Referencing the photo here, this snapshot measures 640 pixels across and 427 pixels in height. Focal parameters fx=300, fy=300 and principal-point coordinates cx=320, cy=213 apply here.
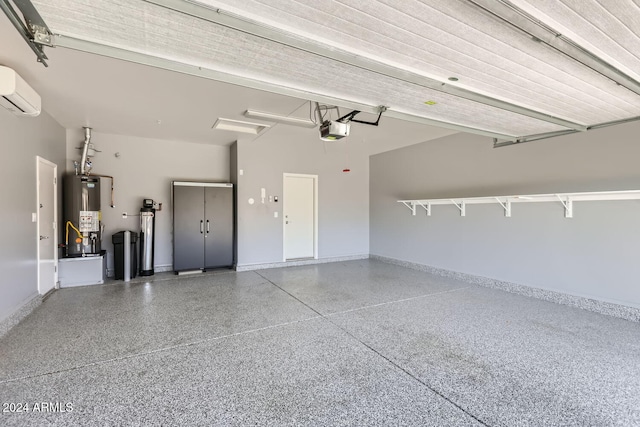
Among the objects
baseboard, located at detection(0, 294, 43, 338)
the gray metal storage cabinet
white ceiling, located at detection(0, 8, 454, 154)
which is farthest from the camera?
the gray metal storage cabinet

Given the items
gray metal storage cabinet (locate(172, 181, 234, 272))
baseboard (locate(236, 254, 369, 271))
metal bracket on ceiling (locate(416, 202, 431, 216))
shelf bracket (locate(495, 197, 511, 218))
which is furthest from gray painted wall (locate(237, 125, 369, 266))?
shelf bracket (locate(495, 197, 511, 218))

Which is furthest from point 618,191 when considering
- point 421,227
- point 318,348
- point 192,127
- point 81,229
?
point 81,229

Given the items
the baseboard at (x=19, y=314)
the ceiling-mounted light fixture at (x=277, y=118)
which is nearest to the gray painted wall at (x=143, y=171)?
the baseboard at (x=19, y=314)

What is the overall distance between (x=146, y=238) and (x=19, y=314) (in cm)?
232

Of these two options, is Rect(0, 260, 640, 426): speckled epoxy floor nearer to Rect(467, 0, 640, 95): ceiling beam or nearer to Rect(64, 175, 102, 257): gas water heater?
Rect(64, 175, 102, 257): gas water heater

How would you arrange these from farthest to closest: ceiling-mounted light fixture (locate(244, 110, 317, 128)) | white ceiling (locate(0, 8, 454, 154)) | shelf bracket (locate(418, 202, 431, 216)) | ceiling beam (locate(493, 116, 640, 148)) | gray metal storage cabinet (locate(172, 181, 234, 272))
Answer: shelf bracket (locate(418, 202, 431, 216)) → gray metal storage cabinet (locate(172, 181, 234, 272)) → ceiling-mounted light fixture (locate(244, 110, 317, 128)) → ceiling beam (locate(493, 116, 640, 148)) → white ceiling (locate(0, 8, 454, 154))

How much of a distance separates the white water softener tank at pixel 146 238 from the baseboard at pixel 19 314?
167 cm

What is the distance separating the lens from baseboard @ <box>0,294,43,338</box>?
3.01 m

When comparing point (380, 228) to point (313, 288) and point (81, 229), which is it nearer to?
point (313, 288)

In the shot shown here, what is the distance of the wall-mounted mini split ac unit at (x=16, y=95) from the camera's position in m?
2.79

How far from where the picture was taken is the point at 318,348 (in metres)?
2.74

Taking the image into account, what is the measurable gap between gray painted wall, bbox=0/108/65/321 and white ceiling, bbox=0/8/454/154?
35 cm

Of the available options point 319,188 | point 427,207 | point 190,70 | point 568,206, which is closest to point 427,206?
point 427,207

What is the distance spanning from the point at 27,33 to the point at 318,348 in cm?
301
